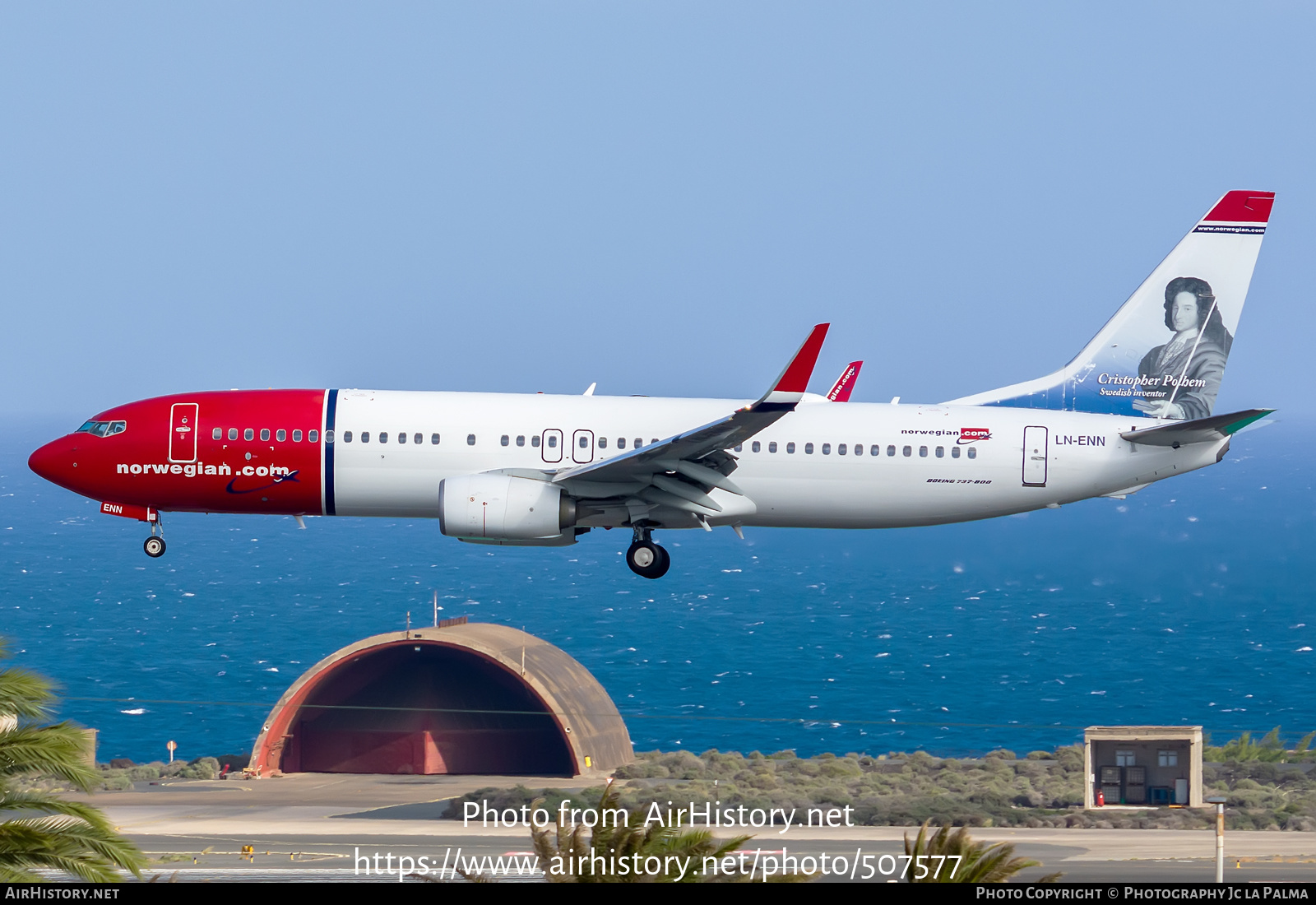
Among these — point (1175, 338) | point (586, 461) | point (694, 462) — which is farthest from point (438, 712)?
point (1175, 338)

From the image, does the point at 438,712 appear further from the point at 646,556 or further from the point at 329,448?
the point at 329,448

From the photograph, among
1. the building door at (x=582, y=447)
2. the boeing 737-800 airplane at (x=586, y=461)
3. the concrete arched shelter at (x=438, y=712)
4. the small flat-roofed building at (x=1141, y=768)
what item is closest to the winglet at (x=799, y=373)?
the boeing 737-800 airplane at (x=586, y=461)

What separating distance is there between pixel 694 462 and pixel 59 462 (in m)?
16.4

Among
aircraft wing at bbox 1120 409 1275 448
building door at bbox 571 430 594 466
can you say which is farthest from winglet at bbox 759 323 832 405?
aircraft wing at bbox 1120 409 1275 448

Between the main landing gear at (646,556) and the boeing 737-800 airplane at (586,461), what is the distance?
0.06 metres

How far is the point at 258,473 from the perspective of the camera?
42.1 m

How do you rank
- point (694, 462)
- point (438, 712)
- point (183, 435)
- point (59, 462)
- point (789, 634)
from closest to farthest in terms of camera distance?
point (694, 462) → point (183, 435) → point (59, 462) → point (438, 712) → point (789, 634)

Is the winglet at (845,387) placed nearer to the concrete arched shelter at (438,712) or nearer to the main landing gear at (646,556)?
the main landing gear at (646,556)

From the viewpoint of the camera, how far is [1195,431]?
4212 centimetres

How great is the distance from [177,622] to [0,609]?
57.4 feet

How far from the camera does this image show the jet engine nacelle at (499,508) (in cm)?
4081

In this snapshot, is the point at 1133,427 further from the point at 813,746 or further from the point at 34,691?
the point at 813,746

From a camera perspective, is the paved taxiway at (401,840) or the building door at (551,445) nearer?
the building door at (551,445)

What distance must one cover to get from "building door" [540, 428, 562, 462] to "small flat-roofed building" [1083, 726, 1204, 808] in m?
25.9
